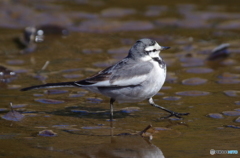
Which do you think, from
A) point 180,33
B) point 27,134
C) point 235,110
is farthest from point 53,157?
point 180,33

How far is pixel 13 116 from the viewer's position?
5660mm

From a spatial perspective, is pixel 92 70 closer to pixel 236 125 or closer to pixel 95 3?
pixel 236 125

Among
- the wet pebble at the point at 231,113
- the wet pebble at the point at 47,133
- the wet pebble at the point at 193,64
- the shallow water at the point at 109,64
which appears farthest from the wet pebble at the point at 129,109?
the wet pebble at the point at 193,64

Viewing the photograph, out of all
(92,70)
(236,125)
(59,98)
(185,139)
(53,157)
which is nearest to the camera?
(53,157)

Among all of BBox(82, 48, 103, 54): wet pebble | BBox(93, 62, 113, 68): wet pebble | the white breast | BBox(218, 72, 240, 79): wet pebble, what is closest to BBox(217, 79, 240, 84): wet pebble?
BBox(218, 72, 240, 79): wet pebble

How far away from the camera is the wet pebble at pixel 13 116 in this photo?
564cm

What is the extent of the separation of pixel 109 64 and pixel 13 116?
2.64 meters

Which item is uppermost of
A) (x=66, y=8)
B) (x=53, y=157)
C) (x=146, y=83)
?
(x=66, y=8)

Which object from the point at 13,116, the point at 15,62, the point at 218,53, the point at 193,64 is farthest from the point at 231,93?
the point at 15,62

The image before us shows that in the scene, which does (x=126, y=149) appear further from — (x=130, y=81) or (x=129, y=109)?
(x=129, y=109)

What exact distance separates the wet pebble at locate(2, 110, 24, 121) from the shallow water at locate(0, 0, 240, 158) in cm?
6

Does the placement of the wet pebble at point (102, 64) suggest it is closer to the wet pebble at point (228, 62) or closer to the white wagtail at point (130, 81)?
the wet pebble at point (228, 62)

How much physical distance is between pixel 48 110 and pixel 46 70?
1815mm

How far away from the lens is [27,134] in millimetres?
5090
